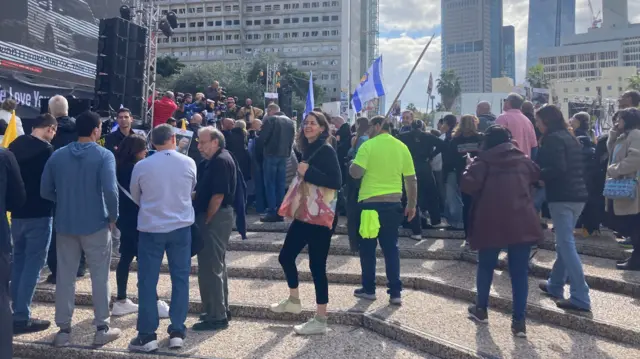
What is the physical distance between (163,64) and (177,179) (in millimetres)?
58798

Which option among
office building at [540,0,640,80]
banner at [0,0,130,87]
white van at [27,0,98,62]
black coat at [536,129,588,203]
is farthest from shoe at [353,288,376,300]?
office building at [540,0,640,80]

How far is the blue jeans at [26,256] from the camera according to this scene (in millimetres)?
4953

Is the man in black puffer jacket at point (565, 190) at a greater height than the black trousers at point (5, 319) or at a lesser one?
greater

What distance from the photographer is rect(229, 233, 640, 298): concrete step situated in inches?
225

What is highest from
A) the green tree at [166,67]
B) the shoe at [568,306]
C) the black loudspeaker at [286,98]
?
the green tree at [166,67]

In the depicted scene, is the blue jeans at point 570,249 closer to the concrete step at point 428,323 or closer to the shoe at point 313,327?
the concrete step at point 428,323

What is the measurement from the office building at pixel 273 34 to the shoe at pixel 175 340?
89.7 metres

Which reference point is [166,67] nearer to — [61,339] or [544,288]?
[61,339]

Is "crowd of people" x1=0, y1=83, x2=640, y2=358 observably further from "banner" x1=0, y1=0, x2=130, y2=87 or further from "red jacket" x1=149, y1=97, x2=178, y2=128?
"banner" x1=0, y1=0, x2=130, y2=87

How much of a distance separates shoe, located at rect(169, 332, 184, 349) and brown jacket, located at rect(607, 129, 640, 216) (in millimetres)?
4687

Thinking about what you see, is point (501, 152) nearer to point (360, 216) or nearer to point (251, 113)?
point (360, 216)

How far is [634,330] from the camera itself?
177 inches

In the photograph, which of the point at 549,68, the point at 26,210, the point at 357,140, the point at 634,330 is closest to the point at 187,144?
the point at 357,140

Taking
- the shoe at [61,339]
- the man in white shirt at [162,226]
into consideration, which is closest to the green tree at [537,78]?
the man in white shirt at [162,226]
